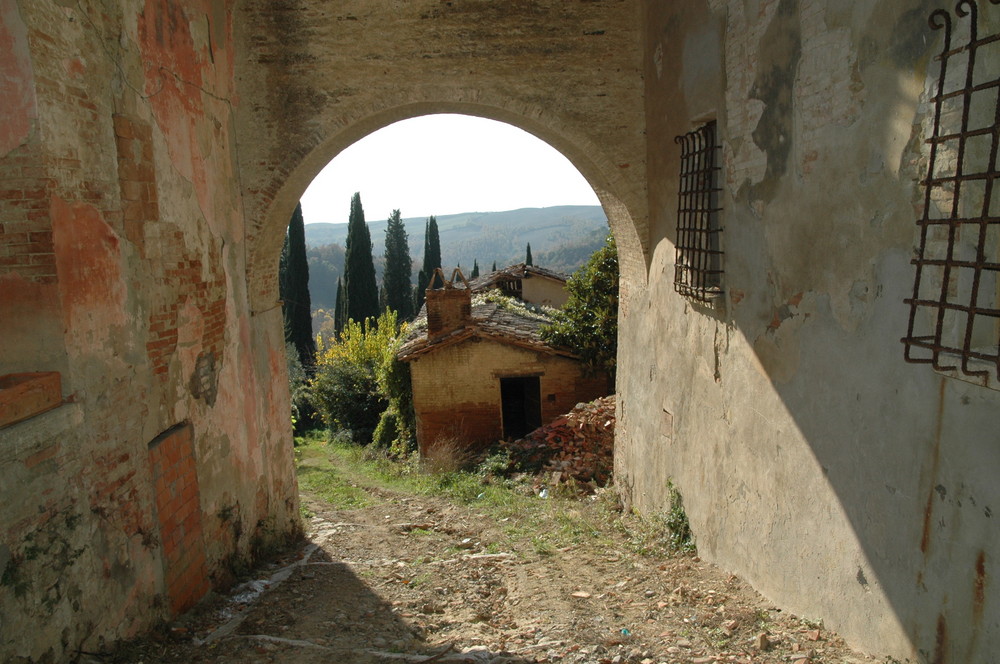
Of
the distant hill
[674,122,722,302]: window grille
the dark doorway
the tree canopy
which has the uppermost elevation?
[674,122,722,302]: window grille

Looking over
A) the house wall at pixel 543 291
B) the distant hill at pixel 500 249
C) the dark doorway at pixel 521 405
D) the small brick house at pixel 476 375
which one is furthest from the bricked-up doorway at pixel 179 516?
the distant hill at pixel 500 249

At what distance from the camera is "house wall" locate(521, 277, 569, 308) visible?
79.7 ft

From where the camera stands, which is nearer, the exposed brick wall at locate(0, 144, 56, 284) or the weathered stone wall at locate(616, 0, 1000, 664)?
the weathered stone wall at locate(616, 0, 1000, 664)

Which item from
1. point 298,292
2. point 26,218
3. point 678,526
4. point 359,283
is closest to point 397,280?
point 359,283

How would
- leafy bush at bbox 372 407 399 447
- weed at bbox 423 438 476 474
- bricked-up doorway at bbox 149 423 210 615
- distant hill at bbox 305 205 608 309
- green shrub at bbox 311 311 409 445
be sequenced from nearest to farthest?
bricked-up doorway at bbox 149 423 210 615
weed at bbox 423 438 476 474
leafy bush at bbox 372 407 399 447
green shrub at bbox 311 311 409 445
distant hill at bbox 305 205 608 309

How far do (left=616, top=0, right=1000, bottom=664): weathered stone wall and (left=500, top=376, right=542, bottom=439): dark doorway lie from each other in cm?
826

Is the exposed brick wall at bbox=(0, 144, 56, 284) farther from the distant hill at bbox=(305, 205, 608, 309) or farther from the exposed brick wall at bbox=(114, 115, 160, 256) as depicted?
the distant hill at bbox=(305, 205, 608, 309)

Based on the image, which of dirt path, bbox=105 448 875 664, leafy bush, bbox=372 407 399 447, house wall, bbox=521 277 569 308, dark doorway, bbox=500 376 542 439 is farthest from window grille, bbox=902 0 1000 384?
house wall, bbox=521 277 569 308

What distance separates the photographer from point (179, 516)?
14.0ft

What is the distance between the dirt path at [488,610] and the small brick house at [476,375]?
20.1 feet

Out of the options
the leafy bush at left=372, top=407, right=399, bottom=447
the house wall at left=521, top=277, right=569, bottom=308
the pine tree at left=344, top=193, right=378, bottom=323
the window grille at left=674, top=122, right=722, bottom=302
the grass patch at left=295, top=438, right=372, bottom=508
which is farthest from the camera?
the pine tree at left=344, top=193, right=378, bottom=323

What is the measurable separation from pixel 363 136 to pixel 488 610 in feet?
14.1

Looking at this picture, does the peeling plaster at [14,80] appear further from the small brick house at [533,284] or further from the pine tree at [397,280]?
the pine tree at [397,280]

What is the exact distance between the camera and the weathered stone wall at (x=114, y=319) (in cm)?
306
